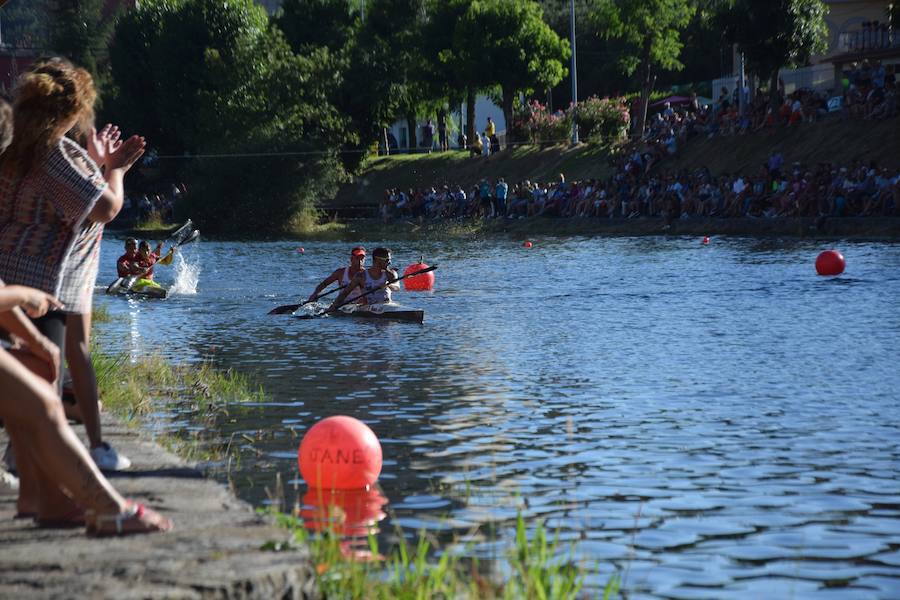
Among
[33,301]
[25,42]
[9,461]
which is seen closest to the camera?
[33,301]

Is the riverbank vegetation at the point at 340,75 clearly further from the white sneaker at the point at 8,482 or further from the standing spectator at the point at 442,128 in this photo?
the white sneaker at the point at 8,482

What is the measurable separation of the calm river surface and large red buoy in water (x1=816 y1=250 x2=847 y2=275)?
29 cm

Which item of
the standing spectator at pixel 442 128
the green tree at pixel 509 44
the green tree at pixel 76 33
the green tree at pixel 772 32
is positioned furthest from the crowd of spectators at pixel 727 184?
the green tree at pixel 76 33

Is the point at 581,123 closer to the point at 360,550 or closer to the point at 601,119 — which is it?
the point at 601,119

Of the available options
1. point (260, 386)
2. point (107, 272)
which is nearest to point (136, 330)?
point (260, 386)

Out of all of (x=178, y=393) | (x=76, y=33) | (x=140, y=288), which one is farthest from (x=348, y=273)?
(x=76, y=33)

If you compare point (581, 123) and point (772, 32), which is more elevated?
point (772, 32)

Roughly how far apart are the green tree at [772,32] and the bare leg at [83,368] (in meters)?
40.8

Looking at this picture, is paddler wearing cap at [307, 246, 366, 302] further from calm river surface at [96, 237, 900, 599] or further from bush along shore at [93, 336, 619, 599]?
bush along shore at [93, 336, 619, 599]

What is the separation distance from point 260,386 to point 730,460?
5.50 metres

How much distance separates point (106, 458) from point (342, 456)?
1.67 metres

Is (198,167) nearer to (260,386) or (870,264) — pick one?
(870,264)

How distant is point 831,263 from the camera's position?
2531 centimetres

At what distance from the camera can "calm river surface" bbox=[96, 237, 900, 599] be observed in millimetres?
7555
